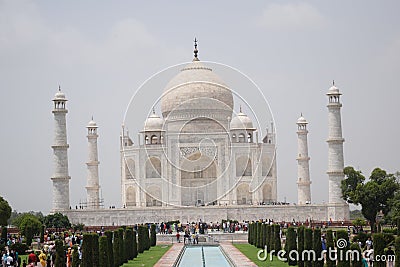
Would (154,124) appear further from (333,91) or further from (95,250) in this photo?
(95,250)

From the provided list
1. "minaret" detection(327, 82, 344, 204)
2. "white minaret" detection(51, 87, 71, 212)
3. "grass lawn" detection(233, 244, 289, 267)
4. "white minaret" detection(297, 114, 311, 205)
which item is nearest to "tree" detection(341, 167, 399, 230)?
"minaret" detection(327, 82, 344, 204)

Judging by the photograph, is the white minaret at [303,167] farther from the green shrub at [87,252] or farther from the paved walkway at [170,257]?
the green shrub at [87,252]

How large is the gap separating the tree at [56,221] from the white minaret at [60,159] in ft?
8.55

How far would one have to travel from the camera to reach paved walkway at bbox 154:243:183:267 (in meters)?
19.5

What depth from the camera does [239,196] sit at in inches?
1517

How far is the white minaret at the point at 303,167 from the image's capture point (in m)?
38.2

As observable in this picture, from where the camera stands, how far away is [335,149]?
3556cm

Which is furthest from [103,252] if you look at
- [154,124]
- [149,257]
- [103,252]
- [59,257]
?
[154,124]

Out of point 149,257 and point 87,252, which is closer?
point 87,252

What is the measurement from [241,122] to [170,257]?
19.1 m

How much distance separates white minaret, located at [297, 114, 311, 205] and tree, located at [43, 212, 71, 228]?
422 inches

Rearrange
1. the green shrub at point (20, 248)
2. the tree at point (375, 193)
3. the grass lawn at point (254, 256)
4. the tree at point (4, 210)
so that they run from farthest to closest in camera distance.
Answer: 1. the tree at point (4, 210)
2. the tree at point (375, 193)
3. the green shrub at point (20, 248)
4. the grass lawn at point (254, 256)

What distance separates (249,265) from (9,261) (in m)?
5.19

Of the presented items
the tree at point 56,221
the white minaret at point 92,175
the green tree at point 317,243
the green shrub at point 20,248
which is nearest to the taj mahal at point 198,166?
the white minaret at point 92,175
